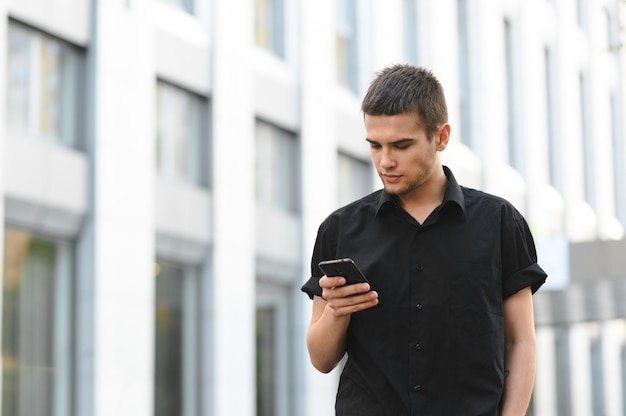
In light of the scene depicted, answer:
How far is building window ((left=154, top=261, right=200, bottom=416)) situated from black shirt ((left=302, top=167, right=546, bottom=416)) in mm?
17760

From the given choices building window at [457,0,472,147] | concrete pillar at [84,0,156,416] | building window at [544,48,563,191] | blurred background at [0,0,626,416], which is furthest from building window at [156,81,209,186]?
building window at [544,48,563,191]

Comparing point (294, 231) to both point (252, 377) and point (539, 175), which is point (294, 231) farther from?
point (539, 175)

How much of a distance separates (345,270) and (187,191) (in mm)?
18523

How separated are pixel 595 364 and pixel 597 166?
21.7 feet

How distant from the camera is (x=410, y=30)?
32.8 m

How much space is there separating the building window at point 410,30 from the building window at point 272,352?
900cm

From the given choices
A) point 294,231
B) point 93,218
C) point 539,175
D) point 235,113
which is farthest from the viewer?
point 539,175

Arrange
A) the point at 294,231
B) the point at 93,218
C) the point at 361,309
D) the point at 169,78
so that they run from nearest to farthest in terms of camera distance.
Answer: the point at 361,309 → the point at 93,218 → the point at 169,78 → the point at 294,231

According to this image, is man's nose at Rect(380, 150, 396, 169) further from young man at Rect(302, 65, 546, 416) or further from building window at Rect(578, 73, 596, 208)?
building window at Rect(578, 73, 596, 208)

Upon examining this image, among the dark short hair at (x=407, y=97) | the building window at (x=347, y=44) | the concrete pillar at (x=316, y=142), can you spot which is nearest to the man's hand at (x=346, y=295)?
the dark short hair at (x=407, y=97)

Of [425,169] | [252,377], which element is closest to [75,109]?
[252,377]

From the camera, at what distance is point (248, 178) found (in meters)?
→ 23.9

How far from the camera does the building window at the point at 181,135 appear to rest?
2208cm

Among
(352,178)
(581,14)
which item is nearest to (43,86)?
(352,178)
